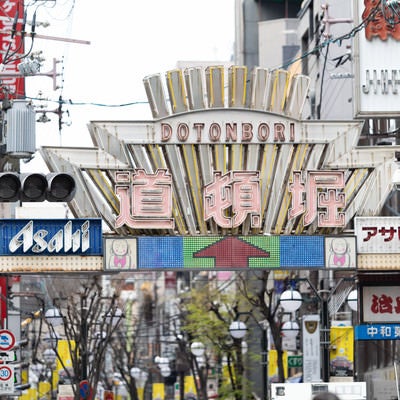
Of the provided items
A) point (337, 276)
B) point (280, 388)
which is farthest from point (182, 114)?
point (337, 276)

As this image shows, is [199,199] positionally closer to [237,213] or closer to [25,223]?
[237,213]

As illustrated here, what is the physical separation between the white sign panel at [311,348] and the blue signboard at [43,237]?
12830 mm

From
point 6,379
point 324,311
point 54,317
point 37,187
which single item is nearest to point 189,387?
point 54,317

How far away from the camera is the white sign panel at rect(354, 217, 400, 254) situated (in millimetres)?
29812

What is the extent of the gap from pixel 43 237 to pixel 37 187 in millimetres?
6111

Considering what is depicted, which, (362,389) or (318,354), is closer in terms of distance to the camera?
(362,389)

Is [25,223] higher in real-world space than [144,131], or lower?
lower

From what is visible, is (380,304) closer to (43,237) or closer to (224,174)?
(224,174)

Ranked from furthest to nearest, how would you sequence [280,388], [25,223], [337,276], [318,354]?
[337,276], [318,354], [25,223], [280,388]

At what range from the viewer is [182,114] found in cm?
3020

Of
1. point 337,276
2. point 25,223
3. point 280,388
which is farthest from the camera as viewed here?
point 337,276

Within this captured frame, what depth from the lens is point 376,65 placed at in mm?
30891

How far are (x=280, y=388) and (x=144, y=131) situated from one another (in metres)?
10.6

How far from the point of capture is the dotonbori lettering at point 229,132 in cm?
3020
